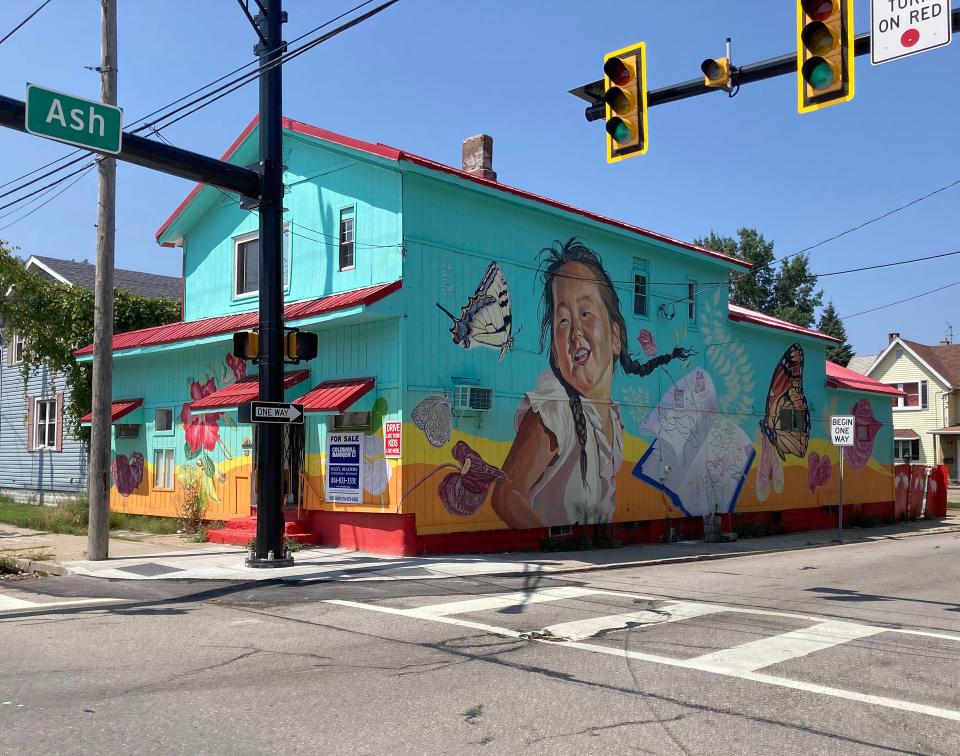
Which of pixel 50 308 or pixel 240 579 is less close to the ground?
pixel 50 308

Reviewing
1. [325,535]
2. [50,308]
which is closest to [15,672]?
[325,535]

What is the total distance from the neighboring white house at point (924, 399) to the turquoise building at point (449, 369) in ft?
108

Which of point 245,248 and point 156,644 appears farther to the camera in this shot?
point 245,248

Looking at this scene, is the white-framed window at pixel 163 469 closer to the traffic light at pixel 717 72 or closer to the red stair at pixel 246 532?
the red stair at pixel 246 532

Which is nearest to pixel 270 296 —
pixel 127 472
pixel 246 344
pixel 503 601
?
pixel 246 344

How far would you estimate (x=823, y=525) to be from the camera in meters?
28.4

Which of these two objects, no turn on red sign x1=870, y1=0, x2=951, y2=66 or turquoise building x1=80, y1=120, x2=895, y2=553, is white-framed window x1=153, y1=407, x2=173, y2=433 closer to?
turquoise building x1=80, y1=120, x2=895, y2=553

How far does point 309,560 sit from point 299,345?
359 cm

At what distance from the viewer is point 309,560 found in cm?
1526

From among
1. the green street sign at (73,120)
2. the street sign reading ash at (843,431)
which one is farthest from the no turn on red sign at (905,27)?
the street sign reading ash at (843,431)

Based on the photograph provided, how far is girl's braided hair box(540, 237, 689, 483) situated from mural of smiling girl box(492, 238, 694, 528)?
2 cm

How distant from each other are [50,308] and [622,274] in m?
15.1

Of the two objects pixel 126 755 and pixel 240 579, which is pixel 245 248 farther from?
pixel 126 755

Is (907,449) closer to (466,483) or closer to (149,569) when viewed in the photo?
(466,483)
